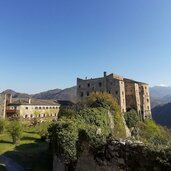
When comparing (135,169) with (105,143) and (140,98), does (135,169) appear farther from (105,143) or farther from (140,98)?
(140,98)

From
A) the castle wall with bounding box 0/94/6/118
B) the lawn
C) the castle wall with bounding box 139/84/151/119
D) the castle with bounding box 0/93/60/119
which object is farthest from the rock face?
the castle wall with bounding box 139/84/151/119

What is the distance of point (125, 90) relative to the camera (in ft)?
252

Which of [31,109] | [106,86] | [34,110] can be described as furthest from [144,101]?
[31,109]

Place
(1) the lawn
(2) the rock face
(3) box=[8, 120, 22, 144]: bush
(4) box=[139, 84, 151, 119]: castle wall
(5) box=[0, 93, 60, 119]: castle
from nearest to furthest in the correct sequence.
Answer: (2) the rock face → (1) the lawn → (3) box=[8, 120, 22, 144]: bush → (5) box=[0, 93, 60, 119]: castle → (4) box=[139, 84, 151, 119]: castle wall

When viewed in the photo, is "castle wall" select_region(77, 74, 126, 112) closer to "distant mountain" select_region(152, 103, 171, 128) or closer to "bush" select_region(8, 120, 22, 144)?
"bush" select_region(8, 120, 22, 144)

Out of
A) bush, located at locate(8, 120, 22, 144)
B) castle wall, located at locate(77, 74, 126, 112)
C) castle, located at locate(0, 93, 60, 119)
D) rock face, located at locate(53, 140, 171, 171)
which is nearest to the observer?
rock face, located at locate(53, 140, 171, 171)

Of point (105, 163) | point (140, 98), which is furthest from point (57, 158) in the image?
point (140, 98)

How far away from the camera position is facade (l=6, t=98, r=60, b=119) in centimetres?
7224

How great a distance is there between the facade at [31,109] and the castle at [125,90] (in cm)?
1616

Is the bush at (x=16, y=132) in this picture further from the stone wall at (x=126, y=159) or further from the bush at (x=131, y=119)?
the bush at (x=131, y=119)

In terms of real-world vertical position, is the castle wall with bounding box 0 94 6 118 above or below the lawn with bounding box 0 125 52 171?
above

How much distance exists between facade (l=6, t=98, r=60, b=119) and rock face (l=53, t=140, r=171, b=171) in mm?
60621

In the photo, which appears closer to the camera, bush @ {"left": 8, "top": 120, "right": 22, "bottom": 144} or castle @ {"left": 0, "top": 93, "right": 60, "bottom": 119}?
bush @ {"left": 8, "top": 120, "right": 22, "bottom": 144}

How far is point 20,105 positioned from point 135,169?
66080 millimetres
